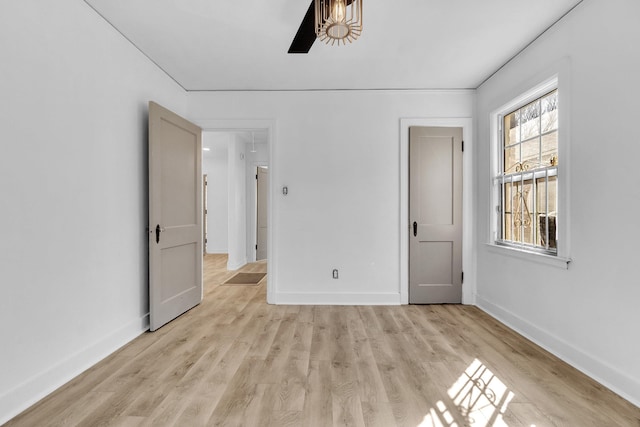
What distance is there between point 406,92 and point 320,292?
8.57 ft

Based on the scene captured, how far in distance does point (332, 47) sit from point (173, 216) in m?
2.24

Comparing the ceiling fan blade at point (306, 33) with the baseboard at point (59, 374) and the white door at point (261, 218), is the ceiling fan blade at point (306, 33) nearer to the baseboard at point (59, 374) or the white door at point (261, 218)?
the baseboard at point (59, 374)

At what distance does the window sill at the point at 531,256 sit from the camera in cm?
236

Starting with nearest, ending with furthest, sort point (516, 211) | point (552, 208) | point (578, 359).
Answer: point (578, 359), point (552, 208), point (516, 211)

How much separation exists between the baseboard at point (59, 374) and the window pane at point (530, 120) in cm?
398

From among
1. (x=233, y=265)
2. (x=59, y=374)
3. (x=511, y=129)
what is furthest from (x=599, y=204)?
(x=233, y=265)

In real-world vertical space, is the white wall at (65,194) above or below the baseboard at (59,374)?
above

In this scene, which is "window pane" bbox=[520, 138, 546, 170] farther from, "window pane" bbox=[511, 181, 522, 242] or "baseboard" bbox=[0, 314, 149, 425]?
"baseboard" bbox=[0, 314, 149, 425]

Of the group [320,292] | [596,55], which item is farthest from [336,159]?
[596,55]

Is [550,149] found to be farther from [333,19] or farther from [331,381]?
[331,381]

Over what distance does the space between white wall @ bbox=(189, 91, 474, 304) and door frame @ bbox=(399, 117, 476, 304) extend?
2.6 inches

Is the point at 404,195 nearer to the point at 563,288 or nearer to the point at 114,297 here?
the point at 563,288

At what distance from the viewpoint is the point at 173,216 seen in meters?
3.17

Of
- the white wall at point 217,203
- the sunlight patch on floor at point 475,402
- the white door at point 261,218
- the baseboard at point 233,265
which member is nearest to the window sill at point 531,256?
the sunlight patch on floor at point 475,402
